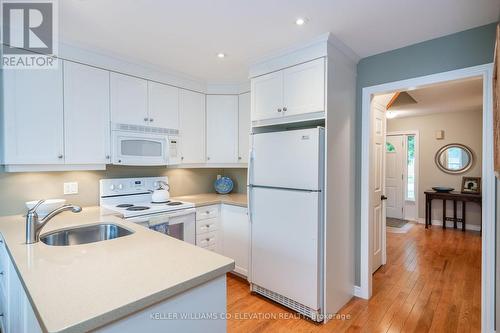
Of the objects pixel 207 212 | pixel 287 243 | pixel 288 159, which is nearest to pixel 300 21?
pixel 288 159

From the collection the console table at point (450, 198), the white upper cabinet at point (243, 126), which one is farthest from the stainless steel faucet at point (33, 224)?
the console table at point (450, 198)

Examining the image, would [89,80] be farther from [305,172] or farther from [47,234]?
[305,172]

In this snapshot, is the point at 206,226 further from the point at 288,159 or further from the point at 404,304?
the point at 404,304

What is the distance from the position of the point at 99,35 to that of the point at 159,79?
771 millimetres

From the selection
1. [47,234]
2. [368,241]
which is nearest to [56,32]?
[47,234]

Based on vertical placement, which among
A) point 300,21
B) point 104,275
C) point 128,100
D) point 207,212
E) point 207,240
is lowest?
point 207,240

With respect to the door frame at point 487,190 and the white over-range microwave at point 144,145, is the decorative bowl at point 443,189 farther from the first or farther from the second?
the white over-range microwave at point 144,145

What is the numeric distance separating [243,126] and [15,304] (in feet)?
8.52

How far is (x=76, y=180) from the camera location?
2.54 metres

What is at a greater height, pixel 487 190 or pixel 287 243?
pixel 487 190

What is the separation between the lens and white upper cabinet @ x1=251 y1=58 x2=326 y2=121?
2.22m

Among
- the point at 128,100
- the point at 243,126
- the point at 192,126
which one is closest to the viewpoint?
the point at 128,100

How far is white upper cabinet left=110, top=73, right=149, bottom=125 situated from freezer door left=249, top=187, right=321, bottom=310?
1.40 m

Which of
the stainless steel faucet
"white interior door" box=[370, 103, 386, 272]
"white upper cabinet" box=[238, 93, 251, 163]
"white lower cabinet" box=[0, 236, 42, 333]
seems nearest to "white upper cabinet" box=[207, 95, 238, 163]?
"white upper cabinet" box=[238, 93, 251, 163]
